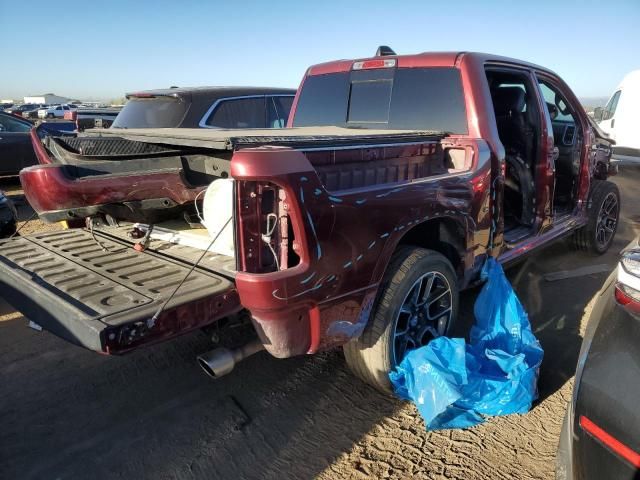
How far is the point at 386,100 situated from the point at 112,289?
2.77 metres

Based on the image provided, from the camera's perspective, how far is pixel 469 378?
9.10 feet

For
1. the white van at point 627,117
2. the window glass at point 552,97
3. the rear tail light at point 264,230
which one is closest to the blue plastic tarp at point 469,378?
the rear tail light at point 264,230

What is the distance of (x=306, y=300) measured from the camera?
2.33 metres

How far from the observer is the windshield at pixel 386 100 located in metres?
3.74

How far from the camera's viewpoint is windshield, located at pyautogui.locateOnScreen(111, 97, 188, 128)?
18.9ft

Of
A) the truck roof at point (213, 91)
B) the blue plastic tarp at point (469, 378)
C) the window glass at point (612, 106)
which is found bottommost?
the blue plastic tarp at point (469, 378)

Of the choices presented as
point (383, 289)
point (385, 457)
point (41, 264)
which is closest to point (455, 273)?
point (383, 289)

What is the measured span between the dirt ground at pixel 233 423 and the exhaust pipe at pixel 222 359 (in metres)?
0.57

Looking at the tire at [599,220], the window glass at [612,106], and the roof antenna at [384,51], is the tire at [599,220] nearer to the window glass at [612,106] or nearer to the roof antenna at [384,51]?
the roof antenna at [384,51]

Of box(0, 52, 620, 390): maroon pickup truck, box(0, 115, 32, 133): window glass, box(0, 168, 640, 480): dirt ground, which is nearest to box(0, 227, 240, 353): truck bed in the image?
box(0, 52, 620, 390): maroon pickup truck

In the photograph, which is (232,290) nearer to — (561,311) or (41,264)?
(41,264)

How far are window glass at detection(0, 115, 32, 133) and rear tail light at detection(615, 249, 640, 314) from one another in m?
11.8

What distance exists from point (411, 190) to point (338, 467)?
5.01 ft

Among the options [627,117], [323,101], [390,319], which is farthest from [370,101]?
[627,117]
